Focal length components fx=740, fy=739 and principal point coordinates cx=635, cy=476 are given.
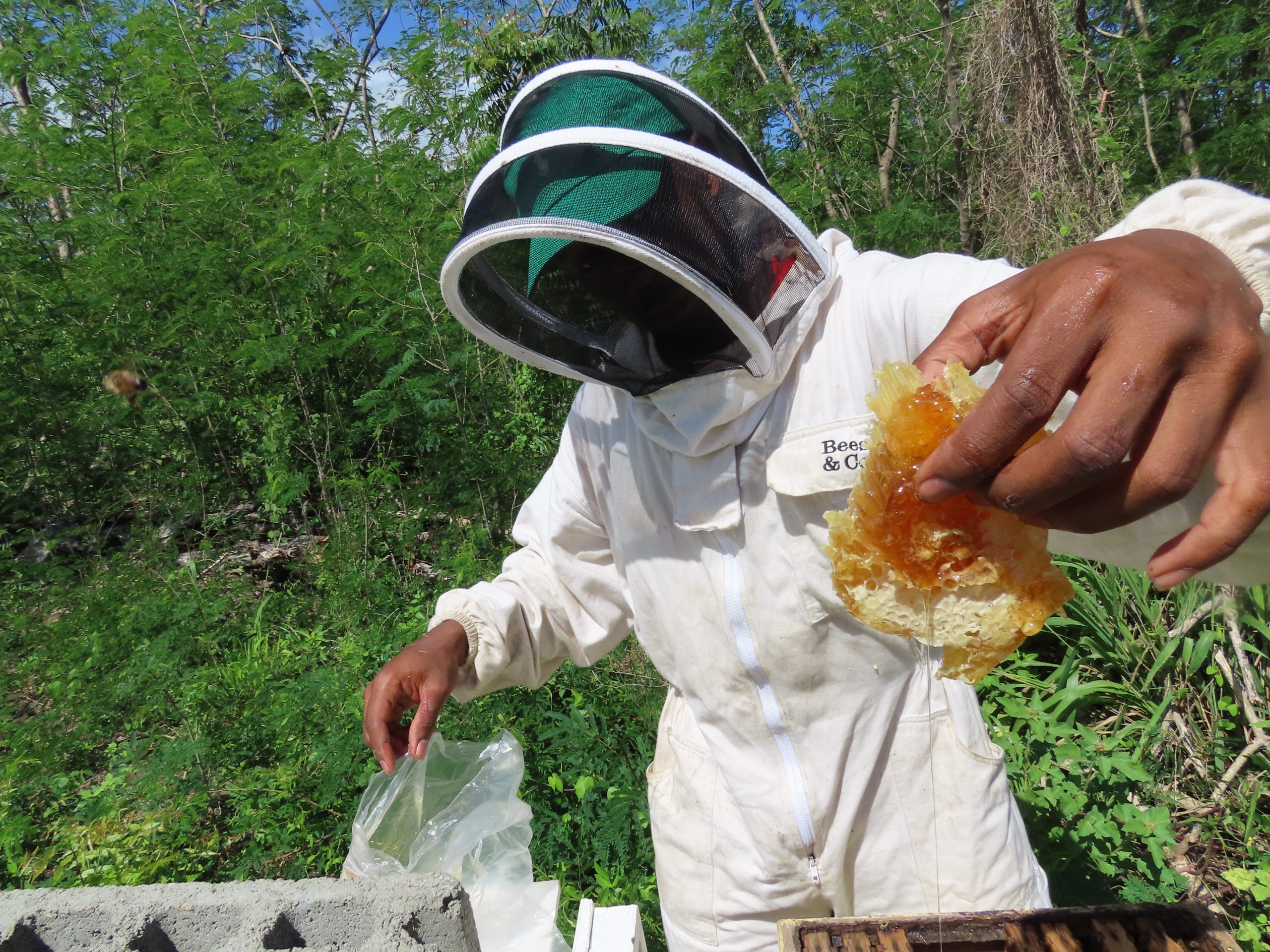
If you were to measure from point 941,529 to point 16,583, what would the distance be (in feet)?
19.4

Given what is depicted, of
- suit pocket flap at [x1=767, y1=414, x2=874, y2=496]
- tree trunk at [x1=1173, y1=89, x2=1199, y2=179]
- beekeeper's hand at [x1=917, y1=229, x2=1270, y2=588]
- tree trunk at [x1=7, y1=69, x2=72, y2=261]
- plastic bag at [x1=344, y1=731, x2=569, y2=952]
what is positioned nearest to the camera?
beekeeper's hand at [x1=917, y1=229, x2=1270, y2=588]

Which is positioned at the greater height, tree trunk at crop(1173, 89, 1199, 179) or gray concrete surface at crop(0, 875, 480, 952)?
tree trunk at crop(1173, 89, 1199, 179)

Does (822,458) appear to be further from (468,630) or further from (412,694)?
(412,694)

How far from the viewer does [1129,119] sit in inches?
268

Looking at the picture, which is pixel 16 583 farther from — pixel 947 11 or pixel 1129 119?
pixel 1129 119

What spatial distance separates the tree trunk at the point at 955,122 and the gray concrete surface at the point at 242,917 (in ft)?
20.5

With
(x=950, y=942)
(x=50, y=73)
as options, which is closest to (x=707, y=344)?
(x=950, y=942)

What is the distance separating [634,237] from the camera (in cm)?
132

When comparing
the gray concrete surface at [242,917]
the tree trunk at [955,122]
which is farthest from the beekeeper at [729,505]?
the tree trunk at [955,122]

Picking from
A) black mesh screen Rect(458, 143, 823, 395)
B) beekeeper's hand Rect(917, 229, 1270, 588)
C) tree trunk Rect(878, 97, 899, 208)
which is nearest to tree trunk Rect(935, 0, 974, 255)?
tree trunk Rect(878, 97, 899, 208)

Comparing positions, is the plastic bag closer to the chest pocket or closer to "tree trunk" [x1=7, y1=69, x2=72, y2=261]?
the chest pocket

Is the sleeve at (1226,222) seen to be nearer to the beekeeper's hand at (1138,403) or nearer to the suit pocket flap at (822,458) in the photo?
the beekeeper's hand at (1138,403)

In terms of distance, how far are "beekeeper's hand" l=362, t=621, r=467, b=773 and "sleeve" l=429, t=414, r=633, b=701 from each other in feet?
0.21

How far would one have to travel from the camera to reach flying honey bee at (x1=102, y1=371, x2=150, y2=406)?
5.30 meters
